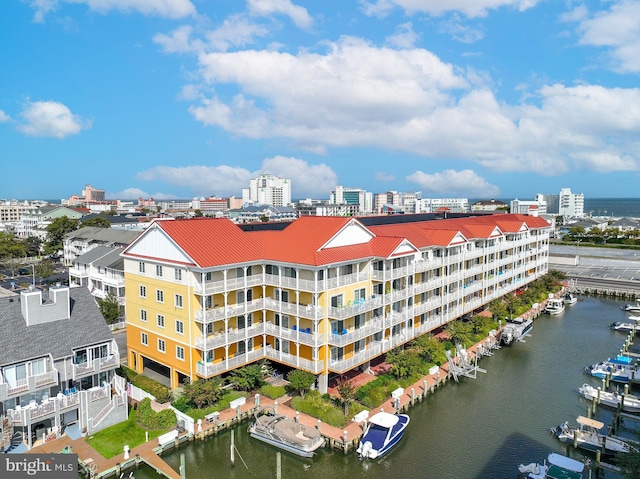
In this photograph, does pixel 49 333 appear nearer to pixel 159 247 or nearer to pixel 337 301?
pixel 159 247

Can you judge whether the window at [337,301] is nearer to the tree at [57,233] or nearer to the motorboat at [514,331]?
the motorboat at [514,331]

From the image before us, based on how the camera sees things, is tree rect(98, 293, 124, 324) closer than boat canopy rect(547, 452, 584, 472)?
No

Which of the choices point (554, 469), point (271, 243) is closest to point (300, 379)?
point (271, 243)

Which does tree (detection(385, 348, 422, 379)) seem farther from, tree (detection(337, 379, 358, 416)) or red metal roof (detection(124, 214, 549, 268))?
red metal roof (detection(124, 214, 549, 268))

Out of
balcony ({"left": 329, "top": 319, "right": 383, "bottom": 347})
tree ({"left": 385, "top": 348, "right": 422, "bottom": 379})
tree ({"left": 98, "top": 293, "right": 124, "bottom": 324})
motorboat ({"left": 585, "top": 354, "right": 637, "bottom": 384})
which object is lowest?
motorboat ({"left": 585, "top": 354, "right": 637, "bottom": 384})

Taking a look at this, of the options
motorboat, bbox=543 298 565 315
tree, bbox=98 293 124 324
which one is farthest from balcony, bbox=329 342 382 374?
motorboat, bbox=543 298 565 315

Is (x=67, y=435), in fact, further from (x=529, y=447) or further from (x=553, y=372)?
(x=553, y=372)

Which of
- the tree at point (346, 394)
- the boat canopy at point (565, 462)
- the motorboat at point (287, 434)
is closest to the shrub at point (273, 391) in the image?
the motorboat at point (287, 434)
